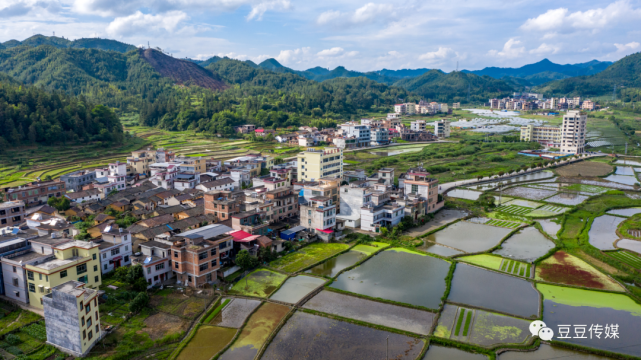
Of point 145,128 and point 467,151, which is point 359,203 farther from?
point 145,128

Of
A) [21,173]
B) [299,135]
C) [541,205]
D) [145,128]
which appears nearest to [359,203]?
[541,205]

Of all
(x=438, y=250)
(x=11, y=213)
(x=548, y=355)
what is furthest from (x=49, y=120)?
(x=548, y=355)

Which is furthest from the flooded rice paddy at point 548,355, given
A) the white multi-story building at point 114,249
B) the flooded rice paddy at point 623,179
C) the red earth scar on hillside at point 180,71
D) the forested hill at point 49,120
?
the red earth scar on hillside at point 180,71

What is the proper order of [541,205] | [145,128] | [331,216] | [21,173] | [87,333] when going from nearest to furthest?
[87,333]
[331,216]
[541,205]
[21,173]
[145,128]

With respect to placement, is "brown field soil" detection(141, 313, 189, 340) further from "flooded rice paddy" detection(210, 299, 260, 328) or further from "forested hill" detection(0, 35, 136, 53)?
"forested hill" detection(0, 35, 136, 53)

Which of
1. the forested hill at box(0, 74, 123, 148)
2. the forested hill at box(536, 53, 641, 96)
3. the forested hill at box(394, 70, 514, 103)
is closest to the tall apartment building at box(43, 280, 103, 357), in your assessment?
the forested hill at box(0, 74, 123, 148)

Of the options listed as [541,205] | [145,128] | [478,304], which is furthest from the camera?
[145,128]
